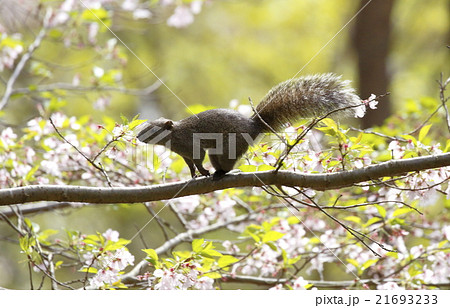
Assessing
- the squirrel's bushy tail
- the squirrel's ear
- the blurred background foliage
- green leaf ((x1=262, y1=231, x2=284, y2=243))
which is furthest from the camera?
the blurred background foliage

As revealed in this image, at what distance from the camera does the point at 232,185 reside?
254cm

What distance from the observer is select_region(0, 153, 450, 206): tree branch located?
232 centimetres

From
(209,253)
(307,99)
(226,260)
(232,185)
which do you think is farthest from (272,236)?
(307,99)

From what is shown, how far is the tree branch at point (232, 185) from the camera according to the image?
232 centimetres

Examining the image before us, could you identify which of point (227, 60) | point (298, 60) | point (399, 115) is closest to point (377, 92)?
point (399, 115)

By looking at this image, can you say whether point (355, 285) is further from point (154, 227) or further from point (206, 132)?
point (154, 227)

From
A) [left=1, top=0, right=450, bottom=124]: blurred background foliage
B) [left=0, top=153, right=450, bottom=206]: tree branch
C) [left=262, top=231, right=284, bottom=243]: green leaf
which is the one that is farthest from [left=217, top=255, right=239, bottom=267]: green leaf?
[left=1, top=0, right=450, bottom=124]: blurred background foliage

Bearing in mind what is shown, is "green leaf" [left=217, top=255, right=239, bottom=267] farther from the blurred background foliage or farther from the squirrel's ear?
the blurred background foliage

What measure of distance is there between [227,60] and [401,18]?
11.7ft

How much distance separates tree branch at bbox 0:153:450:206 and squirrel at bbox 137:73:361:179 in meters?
0.35

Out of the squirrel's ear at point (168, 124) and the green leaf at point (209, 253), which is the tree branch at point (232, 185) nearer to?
the green leaf at point (209, 253)

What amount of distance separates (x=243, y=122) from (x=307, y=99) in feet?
1.36

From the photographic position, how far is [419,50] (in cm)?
1003
